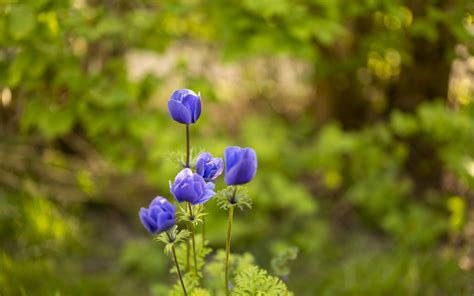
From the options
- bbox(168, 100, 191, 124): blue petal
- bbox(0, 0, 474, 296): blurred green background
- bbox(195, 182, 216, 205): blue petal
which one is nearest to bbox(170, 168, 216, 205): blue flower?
bbox(195, 182, 216, 205): blue petal

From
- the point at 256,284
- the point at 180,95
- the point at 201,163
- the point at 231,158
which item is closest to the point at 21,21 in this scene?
the point at 180,95

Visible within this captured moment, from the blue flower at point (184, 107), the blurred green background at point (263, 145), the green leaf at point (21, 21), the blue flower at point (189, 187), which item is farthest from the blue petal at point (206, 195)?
the green leaf at point (21, 21)

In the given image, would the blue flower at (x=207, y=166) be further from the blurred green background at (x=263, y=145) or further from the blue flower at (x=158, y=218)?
the blurred green background at (x=263, y=145)

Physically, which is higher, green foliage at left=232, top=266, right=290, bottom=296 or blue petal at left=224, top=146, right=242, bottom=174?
blue petal at left=224, top=146, right=242, bottom=174

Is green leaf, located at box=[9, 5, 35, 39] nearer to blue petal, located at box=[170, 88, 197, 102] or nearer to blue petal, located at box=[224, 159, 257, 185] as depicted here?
blue petal, located at box=[170, 88, 197, 102]

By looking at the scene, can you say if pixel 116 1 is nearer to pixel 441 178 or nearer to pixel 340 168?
pixel 340 168

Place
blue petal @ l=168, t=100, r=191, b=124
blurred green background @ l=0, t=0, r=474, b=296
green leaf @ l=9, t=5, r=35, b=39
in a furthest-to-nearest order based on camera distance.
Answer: blurred green background @ l=0, t=0, r=474, b=296 < green leaf @ l=9, t=5, r=35, b=39 < blue petal @ l=168, t=100, r=191, b=124

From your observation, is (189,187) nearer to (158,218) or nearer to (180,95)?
(158,218)
